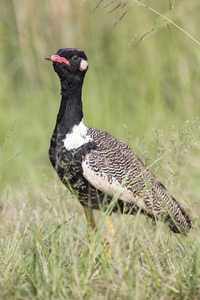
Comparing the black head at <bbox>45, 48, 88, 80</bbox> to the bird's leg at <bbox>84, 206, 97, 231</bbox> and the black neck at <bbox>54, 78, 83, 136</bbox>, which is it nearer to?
the black neck at <bbox>54, 78, 83, 136</bbox>

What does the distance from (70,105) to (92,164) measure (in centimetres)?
42

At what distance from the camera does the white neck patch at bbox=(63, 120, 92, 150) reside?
334cm

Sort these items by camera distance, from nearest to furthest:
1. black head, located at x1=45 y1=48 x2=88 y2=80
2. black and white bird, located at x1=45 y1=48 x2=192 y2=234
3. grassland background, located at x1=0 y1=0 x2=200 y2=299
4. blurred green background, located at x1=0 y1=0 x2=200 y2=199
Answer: black and white bird, located at x1=45 y1=48 x2=192 y2=234
black head, located at x1=45 y1=48 x2=88 y2=80
grassland background, located at x1=0 y1=0 x2=200 y2=299
blurred green background, located at x1=0 y1=0 x2=200 y2=199

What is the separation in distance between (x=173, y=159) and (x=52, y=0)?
3933mm

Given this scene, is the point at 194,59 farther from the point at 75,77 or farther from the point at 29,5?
the point at 75,77

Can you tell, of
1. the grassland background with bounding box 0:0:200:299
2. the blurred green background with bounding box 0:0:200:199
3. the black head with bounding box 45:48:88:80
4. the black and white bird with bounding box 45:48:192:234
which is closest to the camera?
the black and white bird with bounding box 45:48:192:234

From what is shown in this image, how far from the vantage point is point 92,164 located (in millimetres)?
3320

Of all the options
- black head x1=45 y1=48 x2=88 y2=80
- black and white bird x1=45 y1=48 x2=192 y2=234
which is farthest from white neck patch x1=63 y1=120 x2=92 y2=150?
black head x1=45 y1=48 x2=88 y2=80

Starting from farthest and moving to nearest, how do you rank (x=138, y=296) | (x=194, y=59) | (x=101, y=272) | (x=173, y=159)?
(x=194, y=59) → (x=173, y=159) → (x=101, y=272) → (x=138, y=296)

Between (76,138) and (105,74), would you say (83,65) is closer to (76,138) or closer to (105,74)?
(76,138)

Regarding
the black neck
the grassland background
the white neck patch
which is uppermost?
the black neck

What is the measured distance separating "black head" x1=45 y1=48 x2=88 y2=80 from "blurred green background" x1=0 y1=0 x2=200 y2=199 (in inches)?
59.8

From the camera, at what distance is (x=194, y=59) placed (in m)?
5.62

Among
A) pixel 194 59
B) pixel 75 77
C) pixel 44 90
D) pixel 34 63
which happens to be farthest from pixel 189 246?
pixel 34 63
